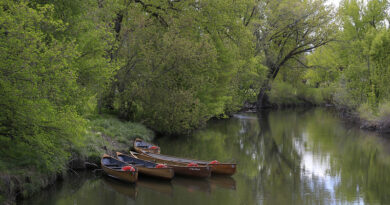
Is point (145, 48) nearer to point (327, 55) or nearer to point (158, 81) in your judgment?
point (158, 81)

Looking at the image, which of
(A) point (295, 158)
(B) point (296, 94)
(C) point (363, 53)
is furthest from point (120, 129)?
(B) point (296, 94)

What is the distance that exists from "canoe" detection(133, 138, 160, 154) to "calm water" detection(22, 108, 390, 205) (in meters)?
1.53

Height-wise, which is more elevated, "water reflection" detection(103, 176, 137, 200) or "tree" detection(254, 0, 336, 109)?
"tree" detection(254, 0, 336, 109)

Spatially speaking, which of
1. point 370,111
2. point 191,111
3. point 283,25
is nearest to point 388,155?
point 370,111

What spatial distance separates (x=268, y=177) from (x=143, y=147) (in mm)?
6448

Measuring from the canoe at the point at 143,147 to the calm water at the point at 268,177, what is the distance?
1.53 m

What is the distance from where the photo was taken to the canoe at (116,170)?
13.9 metres

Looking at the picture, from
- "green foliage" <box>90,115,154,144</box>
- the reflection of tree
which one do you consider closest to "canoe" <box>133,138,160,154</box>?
"green foliage" <box>90,115,154,144</box>

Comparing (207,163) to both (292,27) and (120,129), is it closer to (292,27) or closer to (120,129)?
(120,129)

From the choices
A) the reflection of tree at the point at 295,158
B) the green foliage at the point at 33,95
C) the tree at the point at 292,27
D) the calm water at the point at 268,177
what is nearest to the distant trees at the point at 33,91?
the green foliage at the point at 33,95

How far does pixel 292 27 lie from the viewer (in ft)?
138

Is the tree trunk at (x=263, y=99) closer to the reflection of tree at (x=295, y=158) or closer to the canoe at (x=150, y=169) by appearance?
the reflection of tree at (x=295, y=158)

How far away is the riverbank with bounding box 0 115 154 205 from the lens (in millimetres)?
10656

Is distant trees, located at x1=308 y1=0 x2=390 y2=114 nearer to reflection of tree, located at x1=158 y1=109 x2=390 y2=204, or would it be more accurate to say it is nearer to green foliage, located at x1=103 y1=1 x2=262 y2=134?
reflection of tree, located at x1=158 y1=109 x2=390 y2=204
